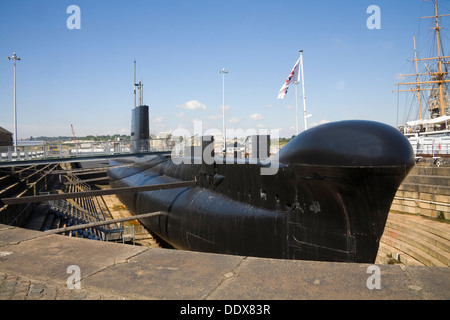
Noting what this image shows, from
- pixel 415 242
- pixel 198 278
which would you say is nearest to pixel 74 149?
pixel 198 278

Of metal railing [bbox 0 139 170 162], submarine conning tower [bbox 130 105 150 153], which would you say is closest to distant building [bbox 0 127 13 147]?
submarine conning tower [bbox 130 105 150 153]

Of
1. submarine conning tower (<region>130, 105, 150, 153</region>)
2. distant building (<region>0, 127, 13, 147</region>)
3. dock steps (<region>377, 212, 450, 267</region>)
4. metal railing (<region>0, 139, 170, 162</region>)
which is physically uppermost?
distant building (<region>0, 127, 13, 147</region>)

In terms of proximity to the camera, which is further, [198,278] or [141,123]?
[141,123]

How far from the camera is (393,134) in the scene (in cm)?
492

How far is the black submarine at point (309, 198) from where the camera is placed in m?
4.82

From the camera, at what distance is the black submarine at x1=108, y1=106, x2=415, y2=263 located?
4824mm

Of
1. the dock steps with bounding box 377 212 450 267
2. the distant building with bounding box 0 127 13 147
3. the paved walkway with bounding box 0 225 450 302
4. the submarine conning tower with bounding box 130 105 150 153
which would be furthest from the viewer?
the distant building with bounding box 0 127 13 147

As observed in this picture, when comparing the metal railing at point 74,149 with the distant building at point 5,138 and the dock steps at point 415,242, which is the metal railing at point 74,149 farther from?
the distant building at point 5,138

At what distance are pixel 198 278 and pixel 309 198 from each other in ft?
12.4

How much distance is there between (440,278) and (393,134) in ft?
9.46

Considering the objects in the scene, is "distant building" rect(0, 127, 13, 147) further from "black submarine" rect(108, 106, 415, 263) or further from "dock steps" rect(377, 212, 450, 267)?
"dock steps" rect(377, 212, 450, 267)

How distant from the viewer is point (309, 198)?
19.6 ft

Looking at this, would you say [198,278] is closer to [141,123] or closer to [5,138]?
[141,123]

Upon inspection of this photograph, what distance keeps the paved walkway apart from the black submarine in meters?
2.23
